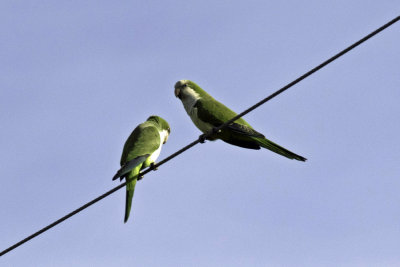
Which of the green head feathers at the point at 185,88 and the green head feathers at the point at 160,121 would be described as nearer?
the green head feathers at the point at 185,88

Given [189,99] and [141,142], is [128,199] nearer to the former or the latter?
[141,142]

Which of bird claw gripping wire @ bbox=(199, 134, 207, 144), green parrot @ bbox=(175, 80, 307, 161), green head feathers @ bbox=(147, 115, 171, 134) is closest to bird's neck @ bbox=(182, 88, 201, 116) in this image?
green parrot @ bbox=(175, 80, 307, 161)

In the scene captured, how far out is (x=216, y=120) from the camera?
24.2 ft

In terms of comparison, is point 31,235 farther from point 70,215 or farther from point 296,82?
point 296,82

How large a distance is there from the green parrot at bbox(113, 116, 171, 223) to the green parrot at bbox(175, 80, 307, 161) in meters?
0.81

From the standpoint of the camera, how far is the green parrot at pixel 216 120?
22.9 ft

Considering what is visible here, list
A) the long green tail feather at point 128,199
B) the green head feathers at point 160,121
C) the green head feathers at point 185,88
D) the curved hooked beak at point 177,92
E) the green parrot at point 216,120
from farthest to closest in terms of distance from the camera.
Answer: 1. the green head feathers at point 160,121
2. the curved hooked beak at point 177,92
3. the green head feathers at point 185,88
4. the long green tail feather at point 128,199
5. the green parrot at point 216,120

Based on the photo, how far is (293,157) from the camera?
645 cm

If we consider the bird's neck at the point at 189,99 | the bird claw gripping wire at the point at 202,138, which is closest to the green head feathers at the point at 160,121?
the bird's neck at the point at 189,99

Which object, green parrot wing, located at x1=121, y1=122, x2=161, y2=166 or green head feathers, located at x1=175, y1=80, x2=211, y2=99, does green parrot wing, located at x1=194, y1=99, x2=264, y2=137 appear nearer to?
green head feathers, located at x1=175, y1=80, x2=211, y2=99

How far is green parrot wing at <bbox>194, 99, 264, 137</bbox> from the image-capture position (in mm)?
7067

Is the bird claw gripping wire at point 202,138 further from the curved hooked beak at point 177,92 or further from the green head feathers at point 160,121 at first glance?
the green head feathers at point 160,121

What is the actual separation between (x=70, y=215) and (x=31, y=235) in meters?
0.34

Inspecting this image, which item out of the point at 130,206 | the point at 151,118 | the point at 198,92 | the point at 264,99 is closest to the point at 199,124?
the point at 198,92
